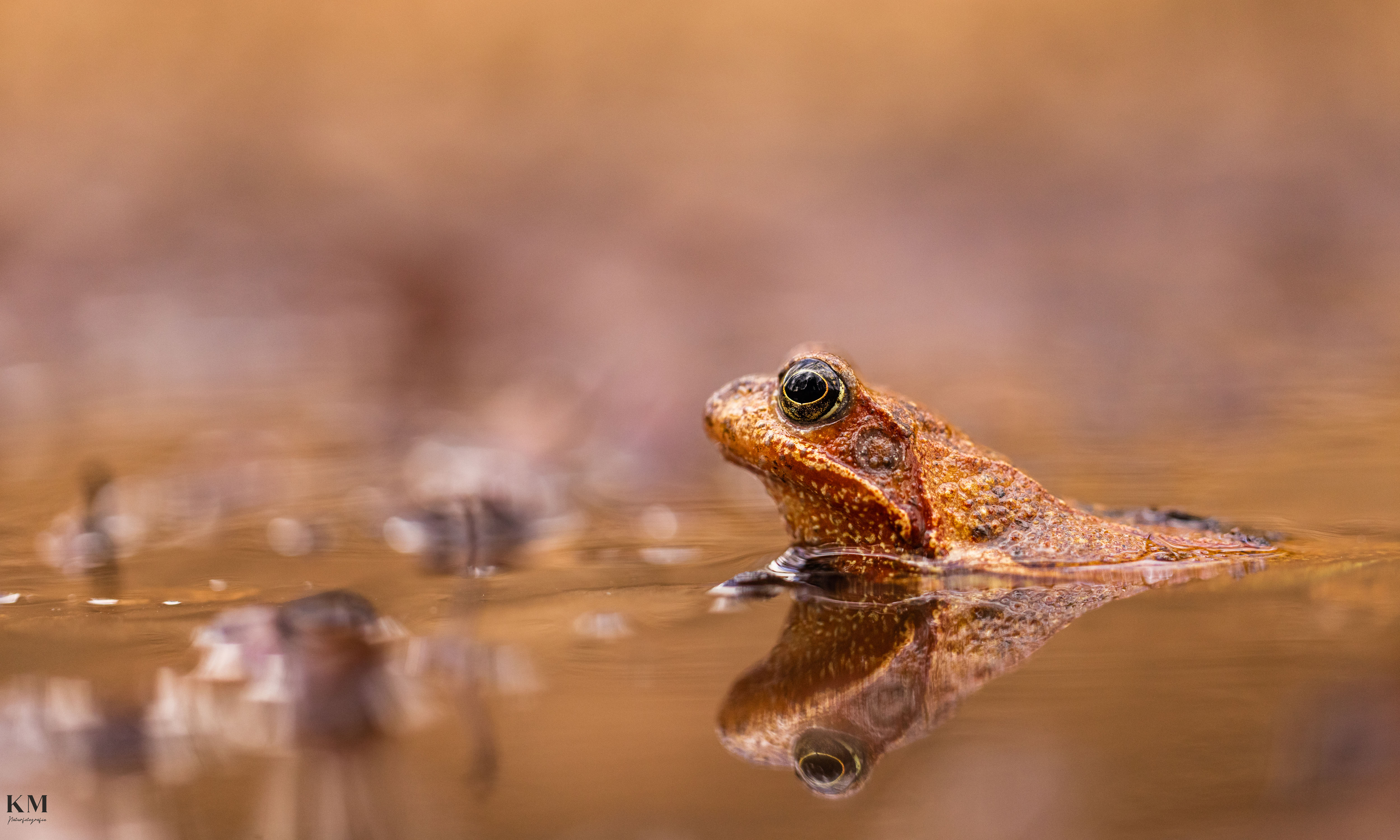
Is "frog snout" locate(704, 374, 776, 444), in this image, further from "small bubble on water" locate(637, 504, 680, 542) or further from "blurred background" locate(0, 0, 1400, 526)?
"blurred background" locate(0, 0, 1400, 526)

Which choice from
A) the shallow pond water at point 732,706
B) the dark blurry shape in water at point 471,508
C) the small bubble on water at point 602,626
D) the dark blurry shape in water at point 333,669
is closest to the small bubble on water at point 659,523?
the dark blurry shape in water at point 471,508

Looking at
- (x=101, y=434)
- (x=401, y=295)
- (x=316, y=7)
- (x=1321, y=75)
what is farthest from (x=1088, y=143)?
(x=101, y=434)

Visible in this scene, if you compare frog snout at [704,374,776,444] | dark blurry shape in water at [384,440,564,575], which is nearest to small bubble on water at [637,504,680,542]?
dark blurry shape in water at [384,440,564,575]

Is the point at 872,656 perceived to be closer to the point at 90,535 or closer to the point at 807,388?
the point at 807,388

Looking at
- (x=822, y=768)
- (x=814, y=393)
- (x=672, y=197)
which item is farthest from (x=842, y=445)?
(x=672, y=197)

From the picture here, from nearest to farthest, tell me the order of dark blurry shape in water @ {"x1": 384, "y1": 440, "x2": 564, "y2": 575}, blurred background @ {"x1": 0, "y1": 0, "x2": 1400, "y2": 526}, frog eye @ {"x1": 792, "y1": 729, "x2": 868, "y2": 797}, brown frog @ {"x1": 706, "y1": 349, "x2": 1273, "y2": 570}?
frog eye @ {"x1": 792, "y1": 729, "x2": 868, "y2": 797}, brown frog @ {"x1": 706, "y1": 349, "x2": 1273, "y2": 570}, dark blurry shape in water @ {"x1": 384, "y1": 440, "x2": 564, "y2": 575}, blurred background @ {"x1": 0, "y1": 0, "x2": 1400, "y2": 526}

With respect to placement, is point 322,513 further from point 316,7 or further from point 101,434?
point 316,7
